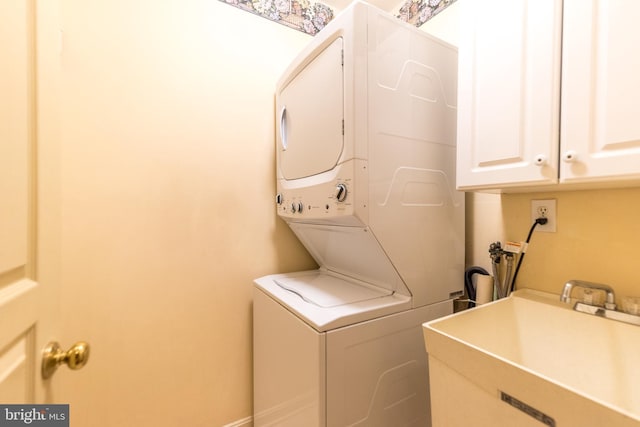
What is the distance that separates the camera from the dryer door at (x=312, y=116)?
126cm

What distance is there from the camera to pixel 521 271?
142cm

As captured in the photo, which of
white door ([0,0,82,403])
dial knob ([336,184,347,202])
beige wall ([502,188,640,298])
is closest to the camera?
white door ([0,0,82,403])

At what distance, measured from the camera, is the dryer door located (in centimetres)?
126

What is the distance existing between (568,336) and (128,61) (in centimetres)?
256

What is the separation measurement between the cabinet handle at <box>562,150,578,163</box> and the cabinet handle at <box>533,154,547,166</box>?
0.05m

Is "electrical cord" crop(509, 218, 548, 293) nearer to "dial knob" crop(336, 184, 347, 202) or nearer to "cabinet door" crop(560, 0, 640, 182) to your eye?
"cabinet door" crop(560, 0, 640, 182)

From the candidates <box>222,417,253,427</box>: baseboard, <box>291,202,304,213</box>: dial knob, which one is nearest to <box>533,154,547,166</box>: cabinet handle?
<box>291,202,304,213</box>: dial knob

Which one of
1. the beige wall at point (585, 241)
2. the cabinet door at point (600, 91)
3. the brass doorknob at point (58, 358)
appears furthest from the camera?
the beige wall at point (585, 241)

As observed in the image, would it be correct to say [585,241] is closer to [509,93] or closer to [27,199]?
[509,93]

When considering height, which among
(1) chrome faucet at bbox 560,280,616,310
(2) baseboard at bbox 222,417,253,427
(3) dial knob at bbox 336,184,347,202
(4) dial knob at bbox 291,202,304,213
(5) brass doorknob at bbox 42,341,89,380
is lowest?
(2) baseboard at bbox 222,417,253,427

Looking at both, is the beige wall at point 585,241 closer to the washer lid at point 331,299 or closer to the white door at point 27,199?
the washer lid at point 331,299

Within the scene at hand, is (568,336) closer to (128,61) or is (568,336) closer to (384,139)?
(384,139)

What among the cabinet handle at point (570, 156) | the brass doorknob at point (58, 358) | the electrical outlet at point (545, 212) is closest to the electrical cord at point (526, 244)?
the electrical outlet at point (545, 212)

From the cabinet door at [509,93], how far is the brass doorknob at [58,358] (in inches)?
59.6
